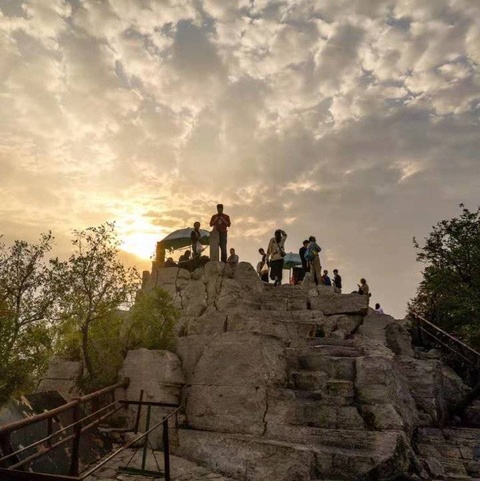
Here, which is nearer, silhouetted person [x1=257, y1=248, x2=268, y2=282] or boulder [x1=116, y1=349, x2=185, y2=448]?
boulder [x1=116, y1=349, x2=185, y2=448]

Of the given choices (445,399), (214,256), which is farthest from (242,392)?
(214,256)

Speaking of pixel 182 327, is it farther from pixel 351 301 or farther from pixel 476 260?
pixel 476 260

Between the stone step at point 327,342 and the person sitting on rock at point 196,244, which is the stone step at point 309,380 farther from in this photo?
the person sitting on rock at point 196,244

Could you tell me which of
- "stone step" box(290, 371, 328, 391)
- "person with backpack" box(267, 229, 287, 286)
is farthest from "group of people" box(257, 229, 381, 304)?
"stone step" box(290, 371, 328, 391)

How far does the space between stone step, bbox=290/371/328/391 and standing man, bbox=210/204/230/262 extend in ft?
26.5

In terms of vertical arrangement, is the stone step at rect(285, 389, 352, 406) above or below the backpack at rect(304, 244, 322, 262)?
below

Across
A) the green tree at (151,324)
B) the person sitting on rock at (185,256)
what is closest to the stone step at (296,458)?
the green tree at (151,324)

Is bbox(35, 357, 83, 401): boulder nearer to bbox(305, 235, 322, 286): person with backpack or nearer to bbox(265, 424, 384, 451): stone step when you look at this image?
bbox(265, 424, 384, 451): stone step

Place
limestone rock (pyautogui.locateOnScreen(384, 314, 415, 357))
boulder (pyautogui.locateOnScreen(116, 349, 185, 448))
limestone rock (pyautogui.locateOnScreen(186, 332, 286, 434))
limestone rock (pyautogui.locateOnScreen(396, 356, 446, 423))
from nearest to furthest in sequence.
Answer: limestone rock (pyautogui.locateOnScreen(186, 332, 286, 434)), boulder (pyautogui.locateOnScreen(116, 349, 185, 448)), limestone rock (pyautogui.locateOnScreen(396, 356, 446, 423)), limestone rock (pyautogui.locateOnScreen(384, 314, 415, 357))

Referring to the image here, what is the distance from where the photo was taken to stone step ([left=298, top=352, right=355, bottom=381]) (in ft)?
29.6

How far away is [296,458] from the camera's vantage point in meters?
6.73

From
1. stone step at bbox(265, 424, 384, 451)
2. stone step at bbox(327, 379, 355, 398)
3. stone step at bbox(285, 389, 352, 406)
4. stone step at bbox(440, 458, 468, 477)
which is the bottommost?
stone step at bbox(440, 458, 468, 477)

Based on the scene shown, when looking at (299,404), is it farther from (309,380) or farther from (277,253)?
(277,253)

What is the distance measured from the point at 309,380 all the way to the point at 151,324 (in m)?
4.37
